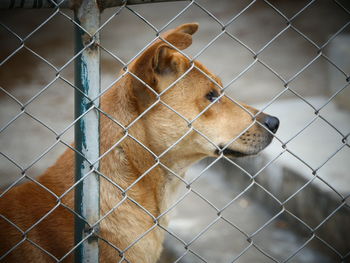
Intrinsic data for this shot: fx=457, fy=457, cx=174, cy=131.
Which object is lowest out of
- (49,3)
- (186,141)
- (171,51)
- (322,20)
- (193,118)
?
(322,20)

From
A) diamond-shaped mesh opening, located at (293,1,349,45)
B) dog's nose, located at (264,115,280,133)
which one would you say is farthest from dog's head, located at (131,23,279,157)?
diamond-shaped mesh opening, located at (293,1,349,45)

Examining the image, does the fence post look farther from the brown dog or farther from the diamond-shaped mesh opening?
the diamond-shaped mesh opening

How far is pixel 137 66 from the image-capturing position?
2295 mm

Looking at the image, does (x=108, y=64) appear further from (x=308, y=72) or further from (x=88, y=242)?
(x=88, y=242)

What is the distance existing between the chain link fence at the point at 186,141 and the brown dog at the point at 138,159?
14 mm

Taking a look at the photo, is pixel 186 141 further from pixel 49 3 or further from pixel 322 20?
pixel 322 20

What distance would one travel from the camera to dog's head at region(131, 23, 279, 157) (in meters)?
2.45

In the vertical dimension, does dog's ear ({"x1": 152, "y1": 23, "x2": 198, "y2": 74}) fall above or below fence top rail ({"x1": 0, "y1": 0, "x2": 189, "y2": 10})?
below

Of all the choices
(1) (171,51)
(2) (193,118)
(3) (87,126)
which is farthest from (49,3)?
(2) (193,118)

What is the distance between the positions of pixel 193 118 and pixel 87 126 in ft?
3.00

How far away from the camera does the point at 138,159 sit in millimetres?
2369

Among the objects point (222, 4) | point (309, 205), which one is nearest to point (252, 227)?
point (309, 205)

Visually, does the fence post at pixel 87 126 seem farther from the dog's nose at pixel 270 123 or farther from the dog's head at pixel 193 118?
the dog's nose at pixel 270 123

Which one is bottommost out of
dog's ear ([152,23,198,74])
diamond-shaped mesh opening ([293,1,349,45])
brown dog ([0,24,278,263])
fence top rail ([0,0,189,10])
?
diamond-shaped mesh opening ([293,1,349,45])
